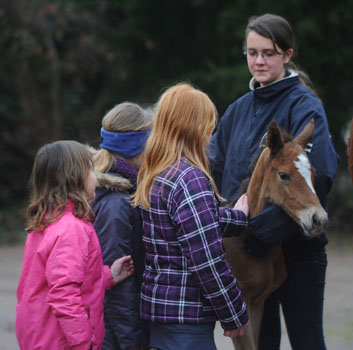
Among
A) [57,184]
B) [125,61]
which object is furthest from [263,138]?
[125,61]

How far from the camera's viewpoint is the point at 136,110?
3.69 meters

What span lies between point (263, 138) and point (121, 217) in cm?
96

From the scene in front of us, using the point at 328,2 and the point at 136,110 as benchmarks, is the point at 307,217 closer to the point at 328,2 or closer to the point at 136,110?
the point at 136,110

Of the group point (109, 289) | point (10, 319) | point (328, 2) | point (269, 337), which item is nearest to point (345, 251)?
point (328, 2)

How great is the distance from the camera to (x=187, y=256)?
9.50 ft

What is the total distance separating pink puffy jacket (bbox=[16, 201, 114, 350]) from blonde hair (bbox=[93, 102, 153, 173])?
60cm

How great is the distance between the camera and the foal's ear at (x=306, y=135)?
3.34 m

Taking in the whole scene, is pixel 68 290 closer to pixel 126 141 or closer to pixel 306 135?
pixel 126 141

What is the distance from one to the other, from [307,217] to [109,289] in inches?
44.6

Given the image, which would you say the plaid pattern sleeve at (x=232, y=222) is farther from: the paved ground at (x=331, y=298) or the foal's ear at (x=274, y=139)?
the paved ground at (x=331, y=298)

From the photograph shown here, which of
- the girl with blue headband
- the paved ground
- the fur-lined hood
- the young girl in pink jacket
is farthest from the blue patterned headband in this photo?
the paved ground

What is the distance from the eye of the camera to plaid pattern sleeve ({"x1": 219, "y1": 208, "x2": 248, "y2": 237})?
3230 mm

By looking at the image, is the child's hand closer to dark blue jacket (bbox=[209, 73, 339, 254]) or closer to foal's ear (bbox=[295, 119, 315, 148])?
dark blue jacket (bbox=[209, 73, 339, 254])

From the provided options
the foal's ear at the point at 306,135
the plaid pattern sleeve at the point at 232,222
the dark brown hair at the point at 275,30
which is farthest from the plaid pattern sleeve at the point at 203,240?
the dark brown hair at the point at 275,30
